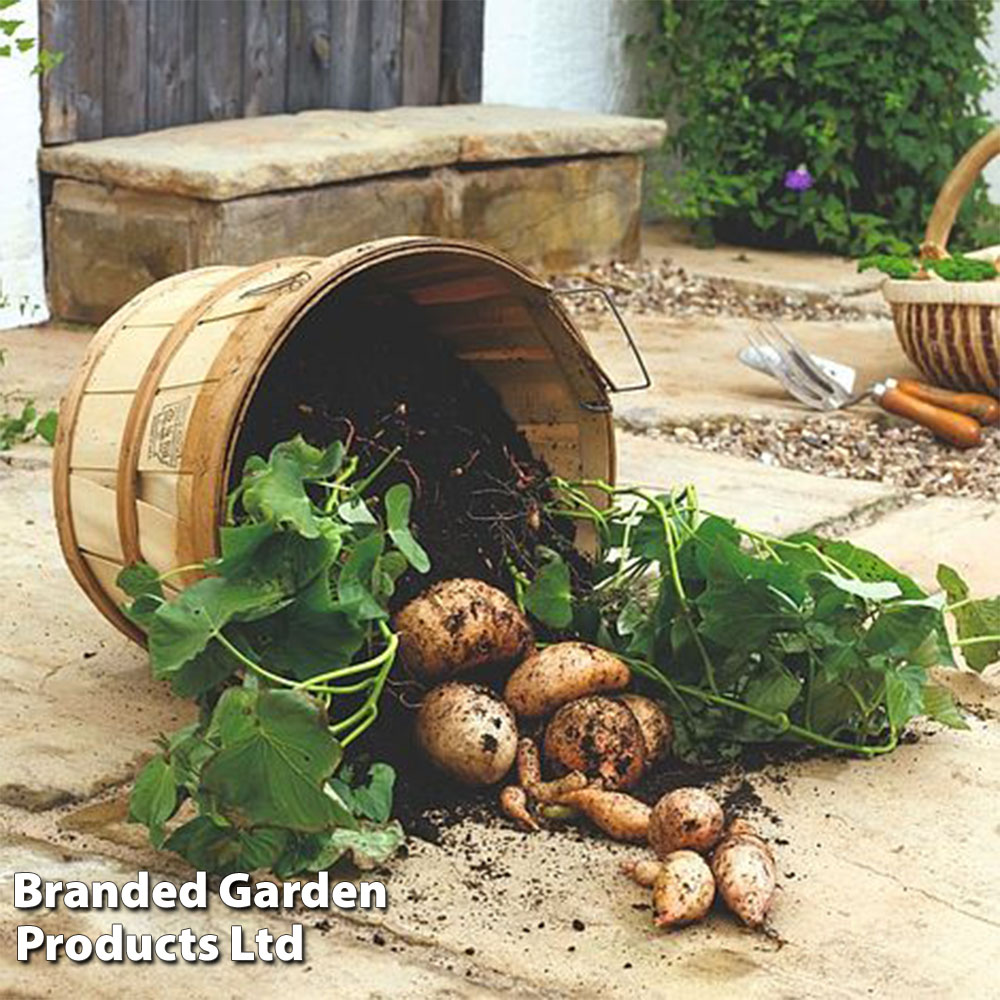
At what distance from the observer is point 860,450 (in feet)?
15.8

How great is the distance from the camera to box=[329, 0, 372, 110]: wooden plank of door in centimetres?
645

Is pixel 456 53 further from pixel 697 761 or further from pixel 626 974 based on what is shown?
pixel 626 974

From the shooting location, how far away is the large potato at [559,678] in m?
2.71

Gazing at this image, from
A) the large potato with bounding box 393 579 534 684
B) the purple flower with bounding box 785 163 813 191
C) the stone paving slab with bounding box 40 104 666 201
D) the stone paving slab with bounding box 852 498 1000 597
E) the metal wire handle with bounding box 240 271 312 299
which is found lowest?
the stone paving slab with bounding box 852 498 1000 597

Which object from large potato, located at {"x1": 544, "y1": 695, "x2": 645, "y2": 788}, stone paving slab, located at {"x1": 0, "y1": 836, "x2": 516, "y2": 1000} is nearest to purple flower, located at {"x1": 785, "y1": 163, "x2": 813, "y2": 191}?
large potato, located at {"x1": 544, "y1": 695, "x2": 645, "y2": 788}

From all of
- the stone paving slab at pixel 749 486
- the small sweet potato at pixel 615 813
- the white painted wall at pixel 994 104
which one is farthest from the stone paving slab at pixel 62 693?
the white painted wall at pixel 994 104

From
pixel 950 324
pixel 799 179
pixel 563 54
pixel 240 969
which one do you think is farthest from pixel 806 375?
pixel 240 969

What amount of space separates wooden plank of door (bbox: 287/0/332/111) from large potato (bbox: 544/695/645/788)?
4000 mm

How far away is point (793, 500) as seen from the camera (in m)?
4.24

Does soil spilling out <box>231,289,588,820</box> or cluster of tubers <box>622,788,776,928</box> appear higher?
soil spilling out <box>231,289,588,820</box>

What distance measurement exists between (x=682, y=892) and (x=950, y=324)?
2.97 meters

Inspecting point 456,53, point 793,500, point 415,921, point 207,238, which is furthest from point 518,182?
point 415,921

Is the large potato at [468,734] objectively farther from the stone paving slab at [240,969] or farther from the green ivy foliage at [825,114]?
the green ivy foliage at [825,114]

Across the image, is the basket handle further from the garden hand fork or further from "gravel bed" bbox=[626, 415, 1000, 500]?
"gravel bed" bbox=[626, 415, 1000, 500]
